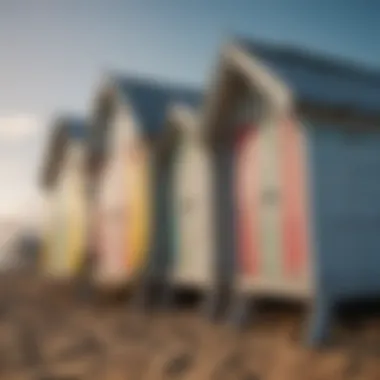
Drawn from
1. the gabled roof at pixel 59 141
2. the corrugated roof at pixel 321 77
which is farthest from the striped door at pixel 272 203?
the gabled roof at pixel 59 141

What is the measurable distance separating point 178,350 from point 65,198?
35.0ft

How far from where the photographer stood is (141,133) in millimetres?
12039

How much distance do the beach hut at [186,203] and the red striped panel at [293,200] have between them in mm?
1873

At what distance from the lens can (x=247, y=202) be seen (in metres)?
8.74

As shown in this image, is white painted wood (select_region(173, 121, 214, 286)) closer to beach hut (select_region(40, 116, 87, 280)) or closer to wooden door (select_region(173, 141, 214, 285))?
wooden door (select_region(173, 141, 214, 285))

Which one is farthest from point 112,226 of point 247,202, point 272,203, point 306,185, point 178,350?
point 306,185

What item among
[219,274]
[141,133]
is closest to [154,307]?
[219,274]

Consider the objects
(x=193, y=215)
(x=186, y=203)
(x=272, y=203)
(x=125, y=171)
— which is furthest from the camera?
(x=125, y=171)

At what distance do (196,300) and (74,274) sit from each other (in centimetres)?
529

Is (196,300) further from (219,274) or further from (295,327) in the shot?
(295,327)

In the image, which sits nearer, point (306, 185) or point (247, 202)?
point (306, 185)

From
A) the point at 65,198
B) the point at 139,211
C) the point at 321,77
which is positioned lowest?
the point at 139,211

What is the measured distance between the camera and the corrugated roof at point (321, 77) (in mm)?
7359

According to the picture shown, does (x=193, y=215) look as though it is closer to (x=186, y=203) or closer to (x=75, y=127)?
(x=186, y=203)
